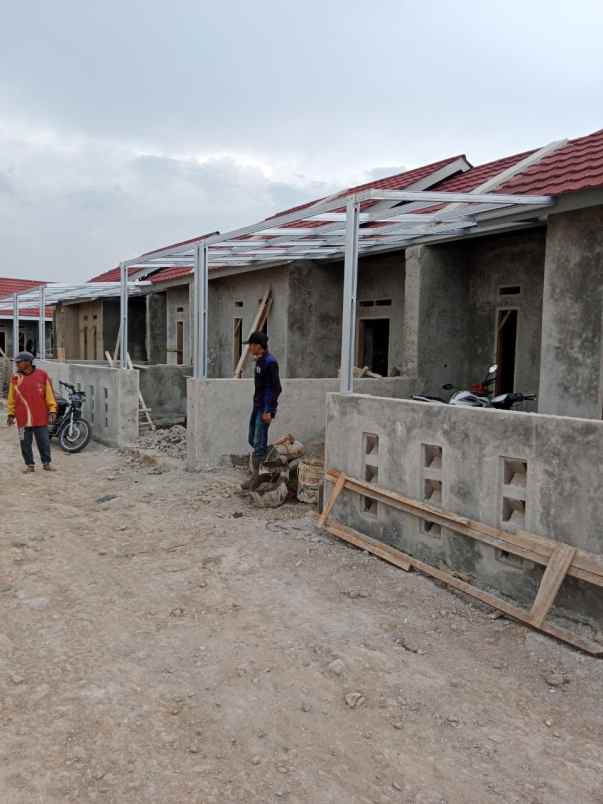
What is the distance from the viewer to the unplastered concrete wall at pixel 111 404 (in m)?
11.5

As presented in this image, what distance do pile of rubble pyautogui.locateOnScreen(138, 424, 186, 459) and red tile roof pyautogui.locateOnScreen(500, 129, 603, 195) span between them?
596cm

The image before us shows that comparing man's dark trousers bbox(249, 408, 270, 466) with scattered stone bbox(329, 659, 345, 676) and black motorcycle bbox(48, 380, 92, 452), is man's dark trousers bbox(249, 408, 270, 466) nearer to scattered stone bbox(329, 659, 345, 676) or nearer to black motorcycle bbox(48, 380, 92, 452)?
scattered stone bbox(329, 659, 345, 676)

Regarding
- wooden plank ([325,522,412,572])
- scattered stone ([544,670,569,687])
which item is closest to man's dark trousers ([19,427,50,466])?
wooden plank ([325,522,412,572])

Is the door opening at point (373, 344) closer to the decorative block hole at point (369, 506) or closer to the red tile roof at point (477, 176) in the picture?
the red tile roof at point (477, 176)

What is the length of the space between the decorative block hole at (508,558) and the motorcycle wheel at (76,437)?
8.33 m

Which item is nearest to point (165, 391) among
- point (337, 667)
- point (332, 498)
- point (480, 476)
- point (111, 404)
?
point (111, 404)

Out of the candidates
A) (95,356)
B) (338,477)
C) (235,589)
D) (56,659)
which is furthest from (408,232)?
(95,356)

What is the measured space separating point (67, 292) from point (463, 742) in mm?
16980

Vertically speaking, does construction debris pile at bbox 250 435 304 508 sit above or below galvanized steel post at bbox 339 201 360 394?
below

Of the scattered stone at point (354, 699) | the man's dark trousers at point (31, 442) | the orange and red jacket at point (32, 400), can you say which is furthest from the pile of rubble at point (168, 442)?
the scattered stone at point (354, 699)

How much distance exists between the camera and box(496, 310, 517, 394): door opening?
959 centimetres

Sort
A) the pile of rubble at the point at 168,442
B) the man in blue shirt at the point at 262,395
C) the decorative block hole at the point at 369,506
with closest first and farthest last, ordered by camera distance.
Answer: the decorative block hole at the point at 369,506
the man in blue shirt at the point at 262,395
the pile of rubble at the point at 168,442

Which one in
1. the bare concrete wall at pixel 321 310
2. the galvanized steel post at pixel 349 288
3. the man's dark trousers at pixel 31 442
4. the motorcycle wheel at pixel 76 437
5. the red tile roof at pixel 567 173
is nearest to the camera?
the galvanized steel post at pixel 349 288

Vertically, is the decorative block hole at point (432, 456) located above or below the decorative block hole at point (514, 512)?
above
